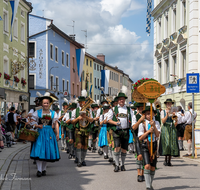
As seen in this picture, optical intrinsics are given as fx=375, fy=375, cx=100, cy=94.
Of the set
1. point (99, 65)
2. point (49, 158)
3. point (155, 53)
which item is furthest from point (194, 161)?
point (99, 65)

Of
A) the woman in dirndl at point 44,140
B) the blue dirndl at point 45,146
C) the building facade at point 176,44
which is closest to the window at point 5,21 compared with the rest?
the building facade at point 176,44

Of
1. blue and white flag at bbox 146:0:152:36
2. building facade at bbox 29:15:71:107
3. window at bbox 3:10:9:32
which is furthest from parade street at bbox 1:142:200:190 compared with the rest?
building facade at bbox 29:15:71:107

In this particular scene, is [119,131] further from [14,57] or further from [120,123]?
[14,57]

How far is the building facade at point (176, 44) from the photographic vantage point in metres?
21.6

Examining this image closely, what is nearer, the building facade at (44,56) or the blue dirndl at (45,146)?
the blue dirndl at (45,146)

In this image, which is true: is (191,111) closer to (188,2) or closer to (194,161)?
(194,161)

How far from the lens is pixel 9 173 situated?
910 centimetres

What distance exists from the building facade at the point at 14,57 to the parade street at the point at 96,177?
551 inches

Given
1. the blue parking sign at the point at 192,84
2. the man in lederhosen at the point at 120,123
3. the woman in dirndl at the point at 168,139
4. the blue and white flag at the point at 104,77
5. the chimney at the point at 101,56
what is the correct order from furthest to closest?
the chimney at the point at 101,56, the blue and white flag at the point at 104,77, the blue parking sign at the point at 192,84, the woman in dirndl at the point at 168,139, the man in lederhosen at the point at 120,123

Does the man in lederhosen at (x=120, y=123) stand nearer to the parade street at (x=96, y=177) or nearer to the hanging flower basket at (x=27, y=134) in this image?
the parade street at (x=96, y=177)

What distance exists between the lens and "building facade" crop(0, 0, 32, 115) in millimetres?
26734

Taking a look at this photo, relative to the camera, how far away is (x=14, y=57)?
97.6 ft

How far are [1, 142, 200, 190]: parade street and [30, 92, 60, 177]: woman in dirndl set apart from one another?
0.42 meters

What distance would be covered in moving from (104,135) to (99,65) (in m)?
57.1
